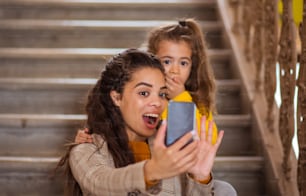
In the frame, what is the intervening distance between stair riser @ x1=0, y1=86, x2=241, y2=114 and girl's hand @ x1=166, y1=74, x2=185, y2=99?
633 millimetres

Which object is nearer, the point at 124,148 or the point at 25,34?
the point at 124,148

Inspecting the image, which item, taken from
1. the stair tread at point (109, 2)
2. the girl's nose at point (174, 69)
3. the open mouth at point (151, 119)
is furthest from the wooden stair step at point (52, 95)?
the open mouth at point (151, 119)

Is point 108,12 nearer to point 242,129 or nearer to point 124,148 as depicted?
point 242,129

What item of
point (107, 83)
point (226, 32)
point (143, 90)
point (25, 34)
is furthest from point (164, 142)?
point (25, 34)

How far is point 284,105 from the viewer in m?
1.93

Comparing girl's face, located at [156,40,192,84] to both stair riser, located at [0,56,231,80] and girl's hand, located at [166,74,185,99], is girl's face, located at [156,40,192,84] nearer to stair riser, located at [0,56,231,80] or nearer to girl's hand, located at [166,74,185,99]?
girl's hand, located at [166,74,185,99]

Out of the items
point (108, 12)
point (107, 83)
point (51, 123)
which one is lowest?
point (51, 123)

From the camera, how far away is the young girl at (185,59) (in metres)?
1.83

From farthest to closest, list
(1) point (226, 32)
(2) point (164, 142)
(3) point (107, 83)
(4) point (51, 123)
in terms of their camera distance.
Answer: (1) point (226, 32), (4) point (51, 123), (3) point (107, 83), (2) point (164, 142)

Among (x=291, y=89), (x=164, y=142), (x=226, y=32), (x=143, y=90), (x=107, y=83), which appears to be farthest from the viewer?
(x=226, y=32)

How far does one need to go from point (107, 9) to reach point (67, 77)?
23.3 inches

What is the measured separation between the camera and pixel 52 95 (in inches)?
97.0

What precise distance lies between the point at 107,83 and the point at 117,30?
4.57 ft

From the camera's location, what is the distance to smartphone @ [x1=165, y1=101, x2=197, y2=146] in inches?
42.9
